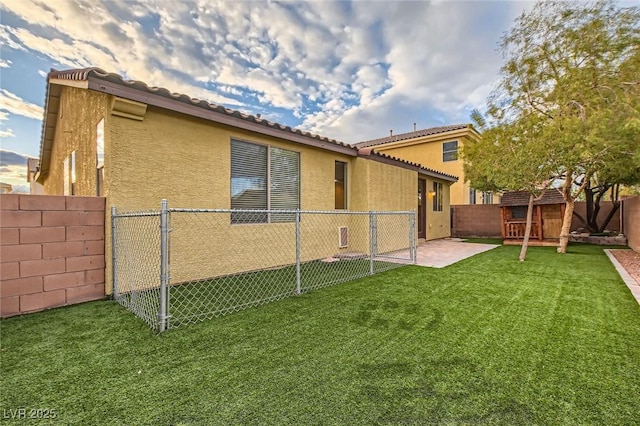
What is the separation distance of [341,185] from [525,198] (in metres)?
8.47

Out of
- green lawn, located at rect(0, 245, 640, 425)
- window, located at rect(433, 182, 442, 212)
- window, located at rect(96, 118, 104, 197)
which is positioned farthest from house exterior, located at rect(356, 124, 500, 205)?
window, located at rect(96, 118, 104, 197)

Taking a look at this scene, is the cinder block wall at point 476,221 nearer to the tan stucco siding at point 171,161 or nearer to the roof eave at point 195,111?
the roof eave at point 195,111

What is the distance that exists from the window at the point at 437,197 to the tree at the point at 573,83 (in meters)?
4.53

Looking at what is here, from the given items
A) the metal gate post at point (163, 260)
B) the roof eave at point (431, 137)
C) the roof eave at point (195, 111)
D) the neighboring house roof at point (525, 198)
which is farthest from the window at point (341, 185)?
the roof eave at point (431, 137)

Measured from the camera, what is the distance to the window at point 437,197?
12914mm

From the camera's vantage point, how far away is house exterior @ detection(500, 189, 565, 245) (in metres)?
11.3

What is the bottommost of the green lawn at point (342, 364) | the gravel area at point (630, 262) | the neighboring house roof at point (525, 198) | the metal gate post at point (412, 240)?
the green lawn at point (342, 364)

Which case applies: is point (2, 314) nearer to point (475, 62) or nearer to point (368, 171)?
point (368, 171)

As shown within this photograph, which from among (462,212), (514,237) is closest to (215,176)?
(514,237)

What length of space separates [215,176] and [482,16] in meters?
8.52

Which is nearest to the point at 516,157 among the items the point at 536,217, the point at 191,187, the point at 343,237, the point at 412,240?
the point at 412,240

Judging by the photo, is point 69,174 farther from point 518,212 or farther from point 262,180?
point 518,212

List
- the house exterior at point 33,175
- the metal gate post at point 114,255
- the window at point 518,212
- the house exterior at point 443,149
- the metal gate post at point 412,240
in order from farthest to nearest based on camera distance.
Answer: the house exterior at point 443,149
the house exterior at point 33,175
the window at point 518,212
the metal gate post at point 412,240
the metal gate post at point 114,255

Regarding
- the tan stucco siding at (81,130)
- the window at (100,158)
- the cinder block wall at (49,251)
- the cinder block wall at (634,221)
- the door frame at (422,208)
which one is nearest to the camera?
the cinder block wall at (49,251)
